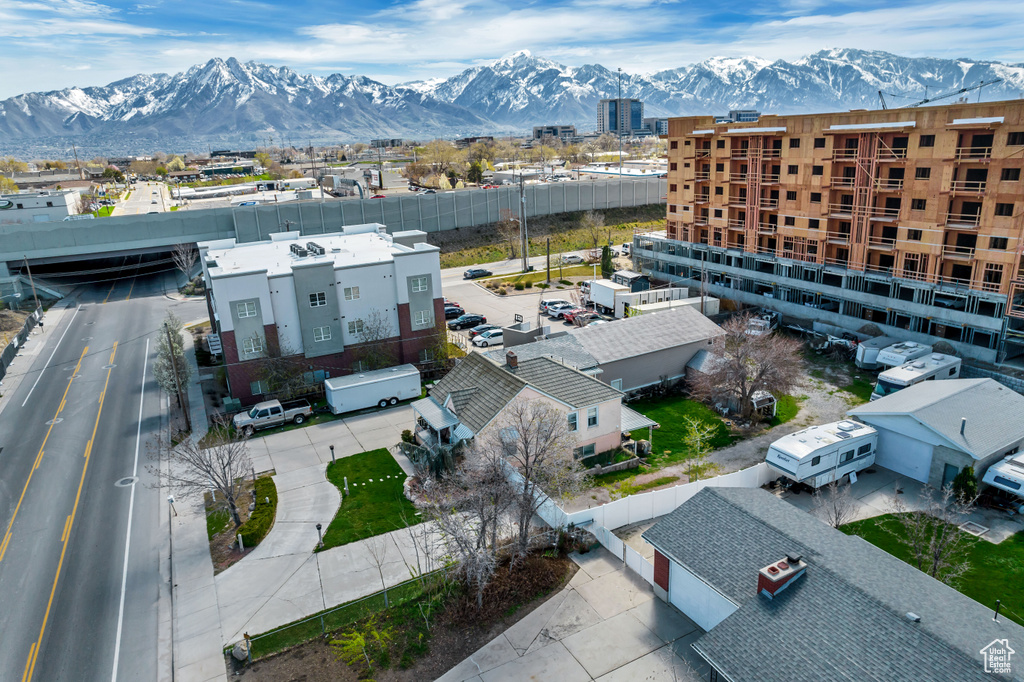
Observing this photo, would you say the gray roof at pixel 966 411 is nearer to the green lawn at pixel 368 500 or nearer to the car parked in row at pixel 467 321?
the green lawn at pixel 368 500

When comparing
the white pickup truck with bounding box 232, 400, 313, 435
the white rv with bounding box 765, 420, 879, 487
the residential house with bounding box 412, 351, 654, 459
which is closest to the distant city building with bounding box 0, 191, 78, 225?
the white pickup truck with bounding box 232, 400, 313, 435

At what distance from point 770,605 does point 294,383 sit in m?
34.2

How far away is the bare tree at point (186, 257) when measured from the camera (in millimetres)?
73900

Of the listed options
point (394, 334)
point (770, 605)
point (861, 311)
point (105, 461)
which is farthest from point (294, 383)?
point (861, 311)

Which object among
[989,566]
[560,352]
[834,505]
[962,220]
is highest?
[962,220]

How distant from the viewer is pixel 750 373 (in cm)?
3756

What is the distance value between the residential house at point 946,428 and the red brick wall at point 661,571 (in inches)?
658

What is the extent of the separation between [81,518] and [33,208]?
2840 inches

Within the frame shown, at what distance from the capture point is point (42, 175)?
162 metres

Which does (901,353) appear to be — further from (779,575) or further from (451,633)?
(451,633)

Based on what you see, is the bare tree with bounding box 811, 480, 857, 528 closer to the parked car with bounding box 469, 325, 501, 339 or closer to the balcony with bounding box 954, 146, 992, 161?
Answer: the balcony with bounding box 954, 146, 992, 161

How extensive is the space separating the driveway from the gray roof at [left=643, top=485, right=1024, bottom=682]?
2.36 metres

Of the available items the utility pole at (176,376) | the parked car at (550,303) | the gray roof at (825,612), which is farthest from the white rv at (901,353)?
the utility pole at (176,376)

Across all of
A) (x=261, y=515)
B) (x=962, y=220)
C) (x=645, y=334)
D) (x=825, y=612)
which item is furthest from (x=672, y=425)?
(x=962, y=220)
